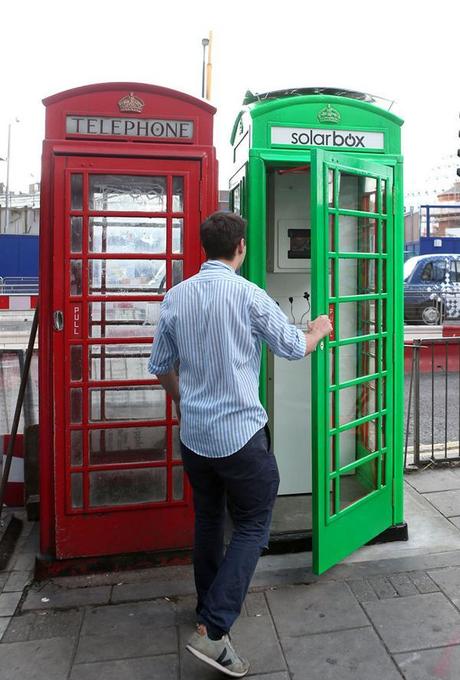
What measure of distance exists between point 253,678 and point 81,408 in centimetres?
167

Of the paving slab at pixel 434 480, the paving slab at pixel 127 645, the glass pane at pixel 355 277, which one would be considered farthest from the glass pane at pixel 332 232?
the paving slab at pixel 434 480

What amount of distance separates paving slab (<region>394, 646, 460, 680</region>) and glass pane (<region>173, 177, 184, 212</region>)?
8.22ft

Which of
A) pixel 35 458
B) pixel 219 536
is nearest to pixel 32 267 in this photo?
pixel 35 458

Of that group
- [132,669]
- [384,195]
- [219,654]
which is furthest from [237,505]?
[384,195]

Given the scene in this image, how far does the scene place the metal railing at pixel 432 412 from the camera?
524 centimetres

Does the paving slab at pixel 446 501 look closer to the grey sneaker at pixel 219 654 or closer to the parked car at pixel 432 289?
the grey sneaker at pixel 219 654

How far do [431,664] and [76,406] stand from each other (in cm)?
219

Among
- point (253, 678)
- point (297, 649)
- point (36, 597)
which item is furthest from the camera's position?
point (36, 597)

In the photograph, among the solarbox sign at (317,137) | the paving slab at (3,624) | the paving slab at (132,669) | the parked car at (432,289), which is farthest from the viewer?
the parked car at (432,289)

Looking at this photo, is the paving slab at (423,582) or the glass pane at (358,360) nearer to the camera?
the paving slab at (423,582)

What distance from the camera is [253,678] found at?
8.27 ft

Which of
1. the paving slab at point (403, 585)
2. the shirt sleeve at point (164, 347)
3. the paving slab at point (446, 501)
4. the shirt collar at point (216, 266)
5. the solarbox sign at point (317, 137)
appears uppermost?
the solarbox sign at point (317, 137)

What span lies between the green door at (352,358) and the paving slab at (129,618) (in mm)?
836

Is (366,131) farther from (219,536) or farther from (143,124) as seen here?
(219,536)
